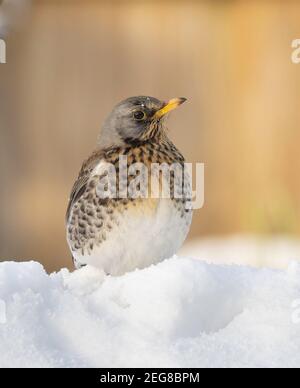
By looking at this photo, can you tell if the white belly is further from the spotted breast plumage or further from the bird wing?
the bird wing

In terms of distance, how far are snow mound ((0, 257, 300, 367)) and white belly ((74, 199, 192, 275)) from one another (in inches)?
15.2

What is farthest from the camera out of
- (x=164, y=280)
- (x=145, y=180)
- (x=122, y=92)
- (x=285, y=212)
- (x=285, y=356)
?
(x=122, y=92)

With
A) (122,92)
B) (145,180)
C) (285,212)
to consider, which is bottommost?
(285,212)

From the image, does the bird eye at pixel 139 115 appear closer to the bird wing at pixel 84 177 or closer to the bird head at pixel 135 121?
the bird head at pixel 135 121

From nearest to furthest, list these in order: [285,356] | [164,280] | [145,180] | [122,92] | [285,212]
A: [285,356]
[164,280]
[145,180]
[285,212]
[122,92]

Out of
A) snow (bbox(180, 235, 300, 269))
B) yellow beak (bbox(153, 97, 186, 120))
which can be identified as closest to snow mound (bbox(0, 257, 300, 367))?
yellow beak (bbox(153, 97, 186, 120))

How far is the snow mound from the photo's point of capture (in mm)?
683

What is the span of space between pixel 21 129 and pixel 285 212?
4.00 feet

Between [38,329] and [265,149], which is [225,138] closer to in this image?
[265,149]

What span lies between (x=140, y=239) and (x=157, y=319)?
52cm

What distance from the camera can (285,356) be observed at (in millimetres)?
682

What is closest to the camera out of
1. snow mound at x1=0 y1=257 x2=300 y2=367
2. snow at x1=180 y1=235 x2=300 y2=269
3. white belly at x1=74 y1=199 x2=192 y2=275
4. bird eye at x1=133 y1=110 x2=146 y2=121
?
Result: snow mound at x1=0 y1=257 x2=300 y2=367

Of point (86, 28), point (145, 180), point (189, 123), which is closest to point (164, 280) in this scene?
point (145, 180)

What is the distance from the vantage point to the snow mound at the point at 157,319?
0.68m
